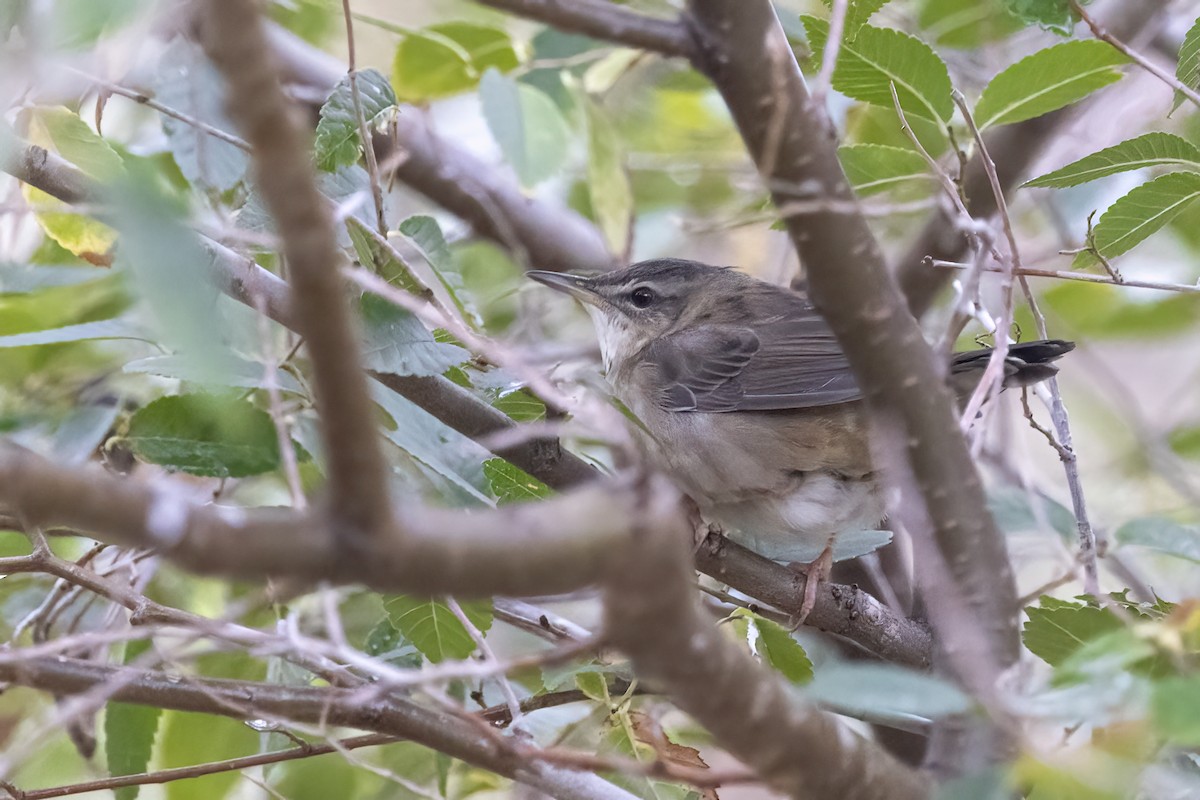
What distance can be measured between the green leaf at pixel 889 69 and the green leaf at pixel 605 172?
1192 mm

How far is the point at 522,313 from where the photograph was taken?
445cm

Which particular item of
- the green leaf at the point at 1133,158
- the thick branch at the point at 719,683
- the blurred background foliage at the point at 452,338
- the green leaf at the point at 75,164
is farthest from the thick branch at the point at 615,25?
the green leaf at the point at 1133,158

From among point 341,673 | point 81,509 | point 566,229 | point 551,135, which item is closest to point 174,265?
point 81,509

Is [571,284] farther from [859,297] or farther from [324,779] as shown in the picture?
[859,297]

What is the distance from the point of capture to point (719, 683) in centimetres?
127

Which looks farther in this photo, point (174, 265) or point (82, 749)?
point (82, 749)

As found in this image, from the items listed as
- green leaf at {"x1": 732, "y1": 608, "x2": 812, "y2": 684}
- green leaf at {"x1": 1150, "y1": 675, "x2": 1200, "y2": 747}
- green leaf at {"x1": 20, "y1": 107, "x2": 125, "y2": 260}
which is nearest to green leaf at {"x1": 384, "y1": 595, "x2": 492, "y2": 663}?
green leaf at {"x1": 732, "y1": 608, "x2": 812, "y2": 684}

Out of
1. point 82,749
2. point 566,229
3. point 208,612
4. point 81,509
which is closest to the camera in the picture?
point 81,509

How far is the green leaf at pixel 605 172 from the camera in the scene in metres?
3.66

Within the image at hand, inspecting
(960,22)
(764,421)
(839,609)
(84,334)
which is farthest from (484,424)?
(960,22)

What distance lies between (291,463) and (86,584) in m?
0.69

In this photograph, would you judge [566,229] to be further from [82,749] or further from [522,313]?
[82,749]

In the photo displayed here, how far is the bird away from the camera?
3.41 meters

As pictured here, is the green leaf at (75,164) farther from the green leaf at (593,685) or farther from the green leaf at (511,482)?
the green leaf at (593,685)
